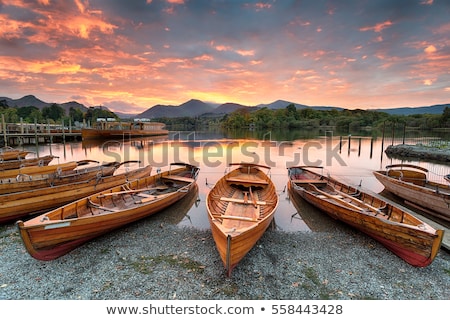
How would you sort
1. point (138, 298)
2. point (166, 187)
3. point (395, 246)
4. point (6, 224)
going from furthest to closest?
point (166, 187) → point (6, 224) → point (395, 246) → point (138, 298)

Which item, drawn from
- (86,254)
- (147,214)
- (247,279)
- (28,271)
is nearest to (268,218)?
(247,279)

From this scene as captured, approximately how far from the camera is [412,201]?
9.84 metres

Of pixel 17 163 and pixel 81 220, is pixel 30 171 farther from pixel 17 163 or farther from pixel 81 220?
pixel 81 220

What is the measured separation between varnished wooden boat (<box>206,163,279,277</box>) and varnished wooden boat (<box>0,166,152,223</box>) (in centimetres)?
530

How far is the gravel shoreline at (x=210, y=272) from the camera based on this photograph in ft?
15.9

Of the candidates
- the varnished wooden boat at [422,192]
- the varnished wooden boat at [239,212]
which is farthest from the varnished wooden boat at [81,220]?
the varnished wooden boat at [422,192]

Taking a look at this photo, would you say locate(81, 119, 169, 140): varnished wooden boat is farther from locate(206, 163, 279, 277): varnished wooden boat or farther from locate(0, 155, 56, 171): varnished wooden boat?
locate(206, 163, 279, 277): varnished wooden boat

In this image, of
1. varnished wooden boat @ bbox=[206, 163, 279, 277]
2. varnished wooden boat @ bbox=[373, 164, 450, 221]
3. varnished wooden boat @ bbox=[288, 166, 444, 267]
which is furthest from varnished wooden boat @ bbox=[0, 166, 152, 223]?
varnished wooden boat @ bbox=[373, 164, 450, 221]

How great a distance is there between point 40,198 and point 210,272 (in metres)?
6.81

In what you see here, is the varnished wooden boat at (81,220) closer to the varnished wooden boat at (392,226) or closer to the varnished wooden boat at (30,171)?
the varnished wooden boat at (30,171)

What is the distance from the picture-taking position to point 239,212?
26.5 ft
